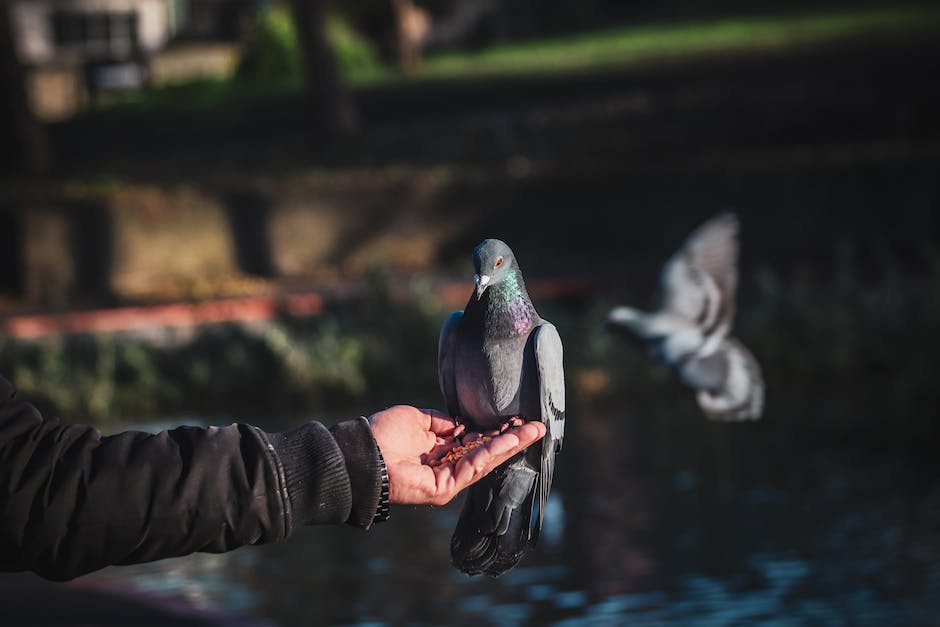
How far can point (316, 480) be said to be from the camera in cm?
278

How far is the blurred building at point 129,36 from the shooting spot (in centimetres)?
4822

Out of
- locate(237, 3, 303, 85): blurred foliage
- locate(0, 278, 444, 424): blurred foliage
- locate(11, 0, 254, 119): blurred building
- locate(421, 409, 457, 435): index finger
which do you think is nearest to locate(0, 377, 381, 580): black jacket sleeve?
locate(421, 409, 457, 435): index finger

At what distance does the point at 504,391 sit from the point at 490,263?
0.64 feet

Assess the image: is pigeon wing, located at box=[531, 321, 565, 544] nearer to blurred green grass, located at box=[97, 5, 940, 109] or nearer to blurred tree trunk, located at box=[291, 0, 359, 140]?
blurred tree trunk, located at box=[291, 0, 359, 140]

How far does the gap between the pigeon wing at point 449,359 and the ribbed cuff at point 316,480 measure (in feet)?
0.86

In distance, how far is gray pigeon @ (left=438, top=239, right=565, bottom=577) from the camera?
2.45 metres

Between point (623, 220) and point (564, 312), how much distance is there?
5062 mm

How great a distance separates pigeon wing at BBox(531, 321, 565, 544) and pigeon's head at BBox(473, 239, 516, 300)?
97 millimetres

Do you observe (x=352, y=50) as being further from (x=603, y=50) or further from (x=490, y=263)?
(x=490, y=263)

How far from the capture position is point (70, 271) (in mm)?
22656

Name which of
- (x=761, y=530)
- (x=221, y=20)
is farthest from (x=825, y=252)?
(x=221, y=20)

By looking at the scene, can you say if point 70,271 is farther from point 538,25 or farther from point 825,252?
point 538,25

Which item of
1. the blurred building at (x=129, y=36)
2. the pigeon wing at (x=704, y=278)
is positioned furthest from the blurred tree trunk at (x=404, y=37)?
the pigeon wing at (x=704, y=278)

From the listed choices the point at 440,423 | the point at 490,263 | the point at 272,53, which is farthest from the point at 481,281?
the point at 272,53
